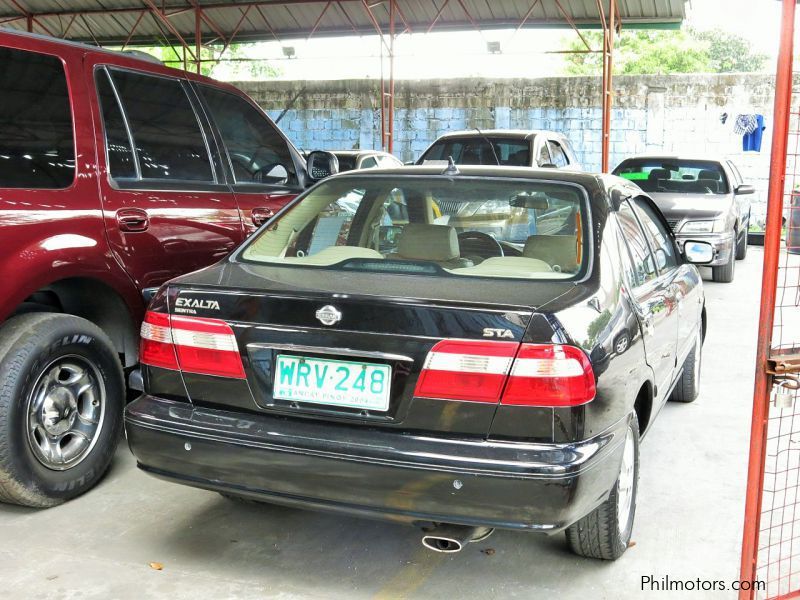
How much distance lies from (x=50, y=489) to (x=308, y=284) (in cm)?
158

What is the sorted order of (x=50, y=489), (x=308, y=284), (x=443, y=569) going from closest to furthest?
(x=308, y=284)
(x=443, y=569)
(x=50, y=489)

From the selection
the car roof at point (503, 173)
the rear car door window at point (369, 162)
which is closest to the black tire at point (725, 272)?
the rear car door window at point (369, 162)

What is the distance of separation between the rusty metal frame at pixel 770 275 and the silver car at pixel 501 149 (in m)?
7.63

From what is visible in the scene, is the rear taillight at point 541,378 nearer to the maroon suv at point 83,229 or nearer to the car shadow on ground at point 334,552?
the car shadow on ground at point 334,552

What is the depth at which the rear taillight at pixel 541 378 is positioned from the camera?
2.63 m

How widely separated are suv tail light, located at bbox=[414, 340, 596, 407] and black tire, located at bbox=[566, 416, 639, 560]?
0.59 m

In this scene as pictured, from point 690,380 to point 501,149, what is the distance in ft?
18.3

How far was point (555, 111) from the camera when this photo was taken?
60.9 ft

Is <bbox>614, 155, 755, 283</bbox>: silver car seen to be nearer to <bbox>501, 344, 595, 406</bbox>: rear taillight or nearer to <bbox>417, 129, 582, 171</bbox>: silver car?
<bbox>417, 129, 582, 171</bbox>: silver car

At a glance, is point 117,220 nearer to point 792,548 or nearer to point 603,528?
point 603,528

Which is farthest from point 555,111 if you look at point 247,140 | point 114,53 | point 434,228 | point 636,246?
point 434,228

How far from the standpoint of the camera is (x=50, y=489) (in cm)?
371

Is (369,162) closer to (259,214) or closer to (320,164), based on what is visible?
(320,164)

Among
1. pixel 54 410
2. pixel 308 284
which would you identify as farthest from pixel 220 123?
pixel 308 284
